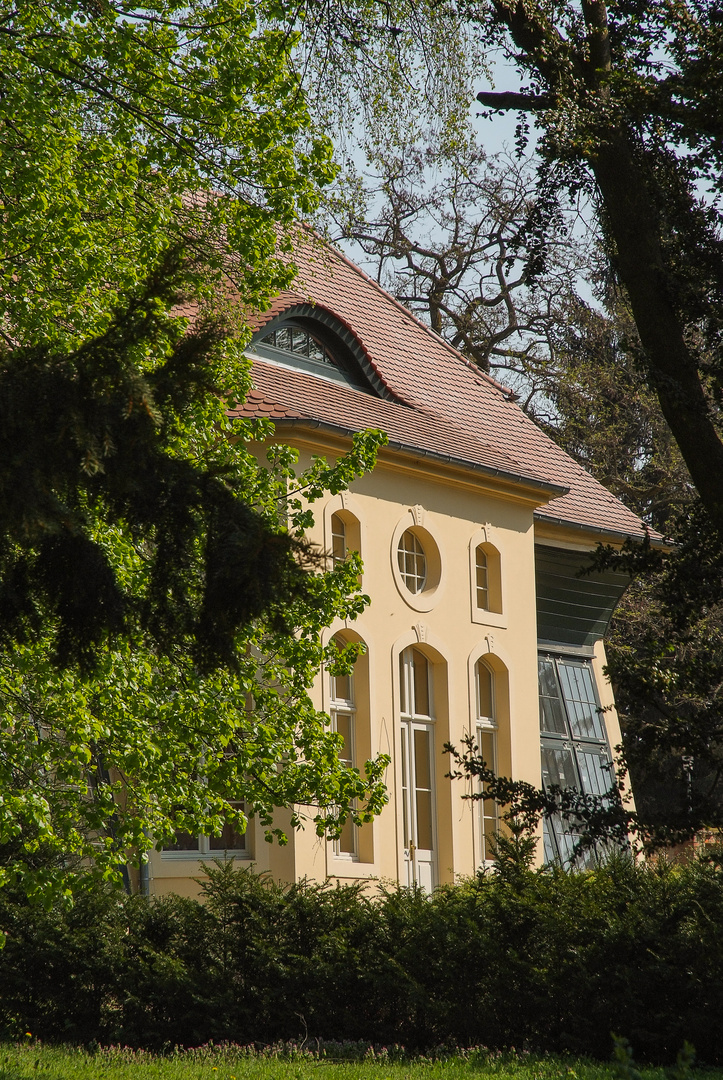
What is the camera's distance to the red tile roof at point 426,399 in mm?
17469

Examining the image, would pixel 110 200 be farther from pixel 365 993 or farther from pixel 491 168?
pixel 491 168

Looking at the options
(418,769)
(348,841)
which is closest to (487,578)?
(418,769)

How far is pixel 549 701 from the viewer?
67.2 ft

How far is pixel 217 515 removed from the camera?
5.43m

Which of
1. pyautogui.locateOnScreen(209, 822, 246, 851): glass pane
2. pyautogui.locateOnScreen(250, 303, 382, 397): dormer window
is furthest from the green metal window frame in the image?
pyautogui.locateOnScreen(209, 822, 246, 851): glass pane

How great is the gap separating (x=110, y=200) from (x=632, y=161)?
173 inches

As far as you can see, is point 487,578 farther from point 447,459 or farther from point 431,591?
point 447,459

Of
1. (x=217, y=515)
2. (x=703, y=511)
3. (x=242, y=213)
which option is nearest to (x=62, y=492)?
(x=217, y=515)

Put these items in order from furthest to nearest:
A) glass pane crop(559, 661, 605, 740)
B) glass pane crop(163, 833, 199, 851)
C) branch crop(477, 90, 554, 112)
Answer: glass pane crop(559, 661, 605, 740), glass pane crop(163, 833, 199, 851), branch crop(477, 90, 554, 112)

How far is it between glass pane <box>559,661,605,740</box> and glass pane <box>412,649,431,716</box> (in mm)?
4296

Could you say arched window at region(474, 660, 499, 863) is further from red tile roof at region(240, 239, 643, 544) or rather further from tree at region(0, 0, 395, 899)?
tree at region(0, 0, 395, 899)

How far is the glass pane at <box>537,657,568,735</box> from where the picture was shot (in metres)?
20.3

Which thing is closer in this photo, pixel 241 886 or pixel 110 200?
pixel 110 200

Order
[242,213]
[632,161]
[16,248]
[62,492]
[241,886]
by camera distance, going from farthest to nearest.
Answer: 1. [241,886]
2. [242,213]
3. [16,248]
4. [632,161]
5. [62,492]
